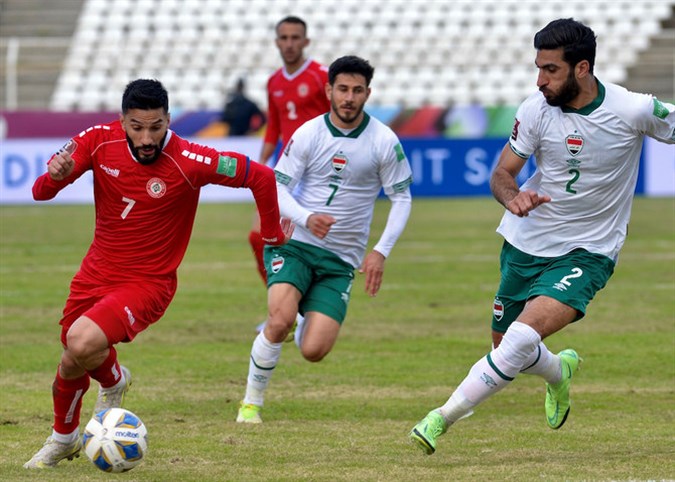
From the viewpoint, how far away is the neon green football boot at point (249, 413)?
766 centimetres

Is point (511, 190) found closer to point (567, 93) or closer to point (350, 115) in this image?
point (567, 93)

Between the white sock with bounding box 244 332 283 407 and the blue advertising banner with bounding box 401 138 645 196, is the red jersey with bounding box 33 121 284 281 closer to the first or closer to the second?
the white sock with bounding box 244 332 283 407

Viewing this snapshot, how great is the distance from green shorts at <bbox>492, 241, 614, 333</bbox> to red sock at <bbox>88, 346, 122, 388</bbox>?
203cm

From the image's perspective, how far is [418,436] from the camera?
6320 millimetres

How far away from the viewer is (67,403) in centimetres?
656

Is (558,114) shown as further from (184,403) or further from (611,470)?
(184,403)

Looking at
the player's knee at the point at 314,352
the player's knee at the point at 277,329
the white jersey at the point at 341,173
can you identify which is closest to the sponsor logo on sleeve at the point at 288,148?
the white jersey at the point at 341,173

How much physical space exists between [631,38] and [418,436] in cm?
2492

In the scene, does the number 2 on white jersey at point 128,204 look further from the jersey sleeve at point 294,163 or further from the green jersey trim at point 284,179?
the green jersey trim at point 284,179

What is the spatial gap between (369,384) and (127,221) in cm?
270

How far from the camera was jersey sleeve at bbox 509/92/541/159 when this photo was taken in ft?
22.2

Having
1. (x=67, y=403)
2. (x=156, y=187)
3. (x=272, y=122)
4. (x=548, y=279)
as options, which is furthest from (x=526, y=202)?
(x=272, y=122)

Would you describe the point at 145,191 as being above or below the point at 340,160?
above

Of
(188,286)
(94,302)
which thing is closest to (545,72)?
(94,302)
